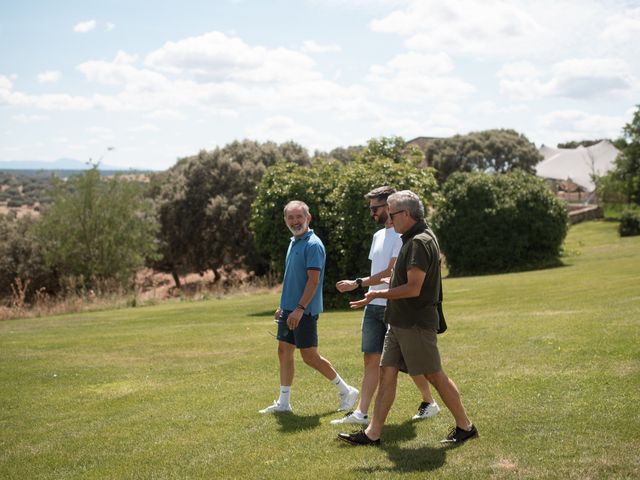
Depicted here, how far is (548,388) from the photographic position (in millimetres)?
8656

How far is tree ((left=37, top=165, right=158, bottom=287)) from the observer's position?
121 ft

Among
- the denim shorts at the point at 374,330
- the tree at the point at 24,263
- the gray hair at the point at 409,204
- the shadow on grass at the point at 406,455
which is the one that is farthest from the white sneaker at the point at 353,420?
the tree at the point at 24,263

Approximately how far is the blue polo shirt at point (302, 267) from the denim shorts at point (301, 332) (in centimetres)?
8

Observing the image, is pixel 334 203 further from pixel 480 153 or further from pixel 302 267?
pixel 480 153

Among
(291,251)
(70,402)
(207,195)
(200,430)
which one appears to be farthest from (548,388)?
(207,195)

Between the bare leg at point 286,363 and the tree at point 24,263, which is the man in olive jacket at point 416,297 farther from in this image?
the tree at point 24,263

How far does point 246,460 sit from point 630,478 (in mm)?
3170

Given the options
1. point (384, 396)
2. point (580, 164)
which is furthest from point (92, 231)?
point (580, 164)

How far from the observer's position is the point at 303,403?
8.86 meters

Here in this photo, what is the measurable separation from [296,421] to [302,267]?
5.33 ft

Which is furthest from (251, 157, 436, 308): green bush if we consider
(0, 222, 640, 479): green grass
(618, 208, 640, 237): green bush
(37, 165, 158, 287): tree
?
(618, 208, 640, 237): green bush

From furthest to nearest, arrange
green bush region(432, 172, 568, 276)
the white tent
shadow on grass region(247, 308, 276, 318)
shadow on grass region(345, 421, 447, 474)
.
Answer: the white tent, green bush region(432, 172, 568, 276), shadow on grass region(247, 308, 276, 318), shadow on grass region(345, 421, 447, 474)

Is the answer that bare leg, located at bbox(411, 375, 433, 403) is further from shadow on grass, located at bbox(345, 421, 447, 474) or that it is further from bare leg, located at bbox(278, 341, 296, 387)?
bare leg, located at bbox(278, 341, 296, 387)

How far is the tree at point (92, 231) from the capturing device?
3678 cm
